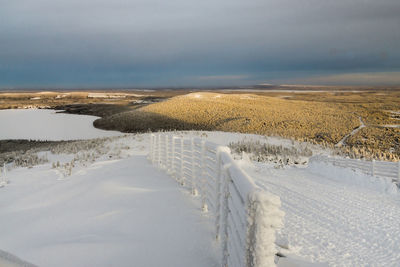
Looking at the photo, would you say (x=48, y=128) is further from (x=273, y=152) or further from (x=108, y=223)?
(x=108, y=223)

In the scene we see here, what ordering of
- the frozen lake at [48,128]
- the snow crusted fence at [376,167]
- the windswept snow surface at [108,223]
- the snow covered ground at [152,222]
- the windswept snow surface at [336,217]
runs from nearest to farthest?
the windswept snow surface at [108,223]
the snow covered ground at [152,222]
the windswept snow surface at [336,217]
the snow crusted fence at [376,167]
the frozen lake at [48,128]

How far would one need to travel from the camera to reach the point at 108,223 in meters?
6.67

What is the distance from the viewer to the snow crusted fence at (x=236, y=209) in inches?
91.2

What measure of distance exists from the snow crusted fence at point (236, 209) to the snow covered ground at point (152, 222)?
0.63 m

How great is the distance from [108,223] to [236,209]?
419 centimetres

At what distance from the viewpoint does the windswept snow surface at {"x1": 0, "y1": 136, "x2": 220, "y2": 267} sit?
16.9 ft

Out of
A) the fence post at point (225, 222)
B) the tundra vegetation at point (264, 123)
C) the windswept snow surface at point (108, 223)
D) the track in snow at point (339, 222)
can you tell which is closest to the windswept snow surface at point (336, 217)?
the track in snow at point (339, 222)

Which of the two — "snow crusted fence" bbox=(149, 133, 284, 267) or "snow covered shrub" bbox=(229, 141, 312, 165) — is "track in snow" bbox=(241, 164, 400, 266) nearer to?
"snow crusted fence" bbox=(149, 133, 284, 267)

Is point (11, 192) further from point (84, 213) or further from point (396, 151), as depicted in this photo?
point (396, 151)

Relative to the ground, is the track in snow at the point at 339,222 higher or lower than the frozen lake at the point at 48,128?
higher

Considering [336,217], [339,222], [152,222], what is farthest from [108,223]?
[336,217]

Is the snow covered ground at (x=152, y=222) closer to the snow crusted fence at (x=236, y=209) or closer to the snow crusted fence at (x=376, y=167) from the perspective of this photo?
the snow crusted fence at (x=236, y=209)

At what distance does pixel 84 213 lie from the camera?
7523 mm

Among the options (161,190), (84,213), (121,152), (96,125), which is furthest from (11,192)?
(96,125)
